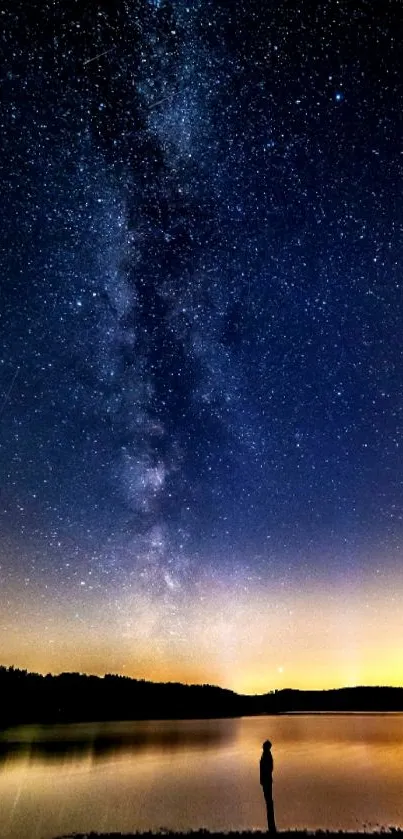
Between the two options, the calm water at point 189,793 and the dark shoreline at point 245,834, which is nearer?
the dark shoreline at point 245,834

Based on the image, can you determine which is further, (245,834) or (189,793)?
(189,793)

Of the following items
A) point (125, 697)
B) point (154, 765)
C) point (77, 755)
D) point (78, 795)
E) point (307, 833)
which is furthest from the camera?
point (125, 697)

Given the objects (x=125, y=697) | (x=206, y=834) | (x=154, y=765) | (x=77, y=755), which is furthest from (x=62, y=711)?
(x=206, y=834)

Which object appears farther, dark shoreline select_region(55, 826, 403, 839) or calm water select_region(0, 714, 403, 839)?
calm water select_region(0, 714, 403, 839)

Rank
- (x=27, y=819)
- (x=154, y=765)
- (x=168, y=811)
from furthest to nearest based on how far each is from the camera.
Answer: (x=154, y=765) < (x=168, y=811) < (x=27, y=819)

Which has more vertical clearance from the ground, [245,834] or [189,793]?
[245,834]

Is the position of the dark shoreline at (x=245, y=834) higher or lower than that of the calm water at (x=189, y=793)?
higher

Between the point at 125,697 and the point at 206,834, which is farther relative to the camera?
the point at 125,697

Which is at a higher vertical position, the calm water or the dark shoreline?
the dark shoreline

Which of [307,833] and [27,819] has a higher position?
[307,833]

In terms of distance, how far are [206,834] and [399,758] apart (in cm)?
4086

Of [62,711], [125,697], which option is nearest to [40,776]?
[62,711]

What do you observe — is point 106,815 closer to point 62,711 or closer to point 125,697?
point 62,711

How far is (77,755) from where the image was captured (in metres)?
53.1
